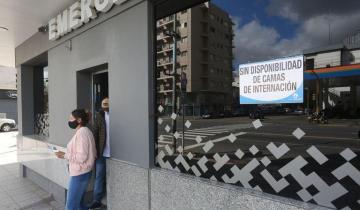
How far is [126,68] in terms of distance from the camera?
389 cm

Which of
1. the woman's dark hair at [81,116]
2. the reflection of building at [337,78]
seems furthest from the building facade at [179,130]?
the woman's dark hair at [81,116]

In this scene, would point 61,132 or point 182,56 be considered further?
point 61,132

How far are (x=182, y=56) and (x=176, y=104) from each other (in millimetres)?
550

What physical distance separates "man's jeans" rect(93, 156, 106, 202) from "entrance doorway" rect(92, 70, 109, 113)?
1.38m

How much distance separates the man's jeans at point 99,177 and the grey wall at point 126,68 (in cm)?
28

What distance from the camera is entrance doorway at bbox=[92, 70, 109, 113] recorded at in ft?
17.7

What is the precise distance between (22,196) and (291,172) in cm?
567

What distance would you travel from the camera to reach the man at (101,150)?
13.9ft

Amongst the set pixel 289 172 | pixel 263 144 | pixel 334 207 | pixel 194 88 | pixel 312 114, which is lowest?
pixel 334 207

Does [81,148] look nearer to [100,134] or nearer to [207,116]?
[100,134]

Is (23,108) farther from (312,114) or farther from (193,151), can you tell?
(312,114)

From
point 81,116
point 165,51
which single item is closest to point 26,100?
point 81,116

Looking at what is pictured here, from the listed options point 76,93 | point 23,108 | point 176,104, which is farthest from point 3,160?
point 176,104

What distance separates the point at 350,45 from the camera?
2.00m
